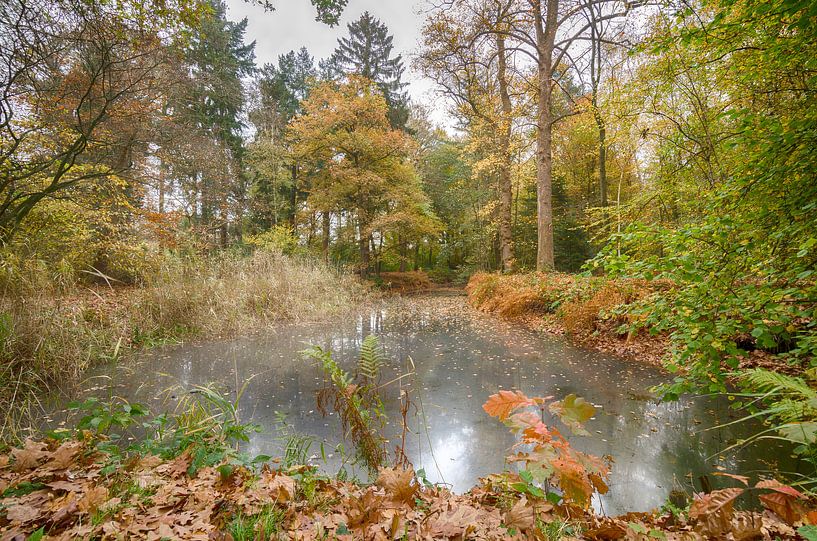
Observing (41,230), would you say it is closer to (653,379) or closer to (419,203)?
(653,379)

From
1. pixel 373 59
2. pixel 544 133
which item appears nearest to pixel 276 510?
pixel 544 133

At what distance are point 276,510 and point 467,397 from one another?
276cm

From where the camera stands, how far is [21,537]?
4.17 ft

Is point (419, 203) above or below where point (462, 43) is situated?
below

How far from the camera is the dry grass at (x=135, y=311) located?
356 cm

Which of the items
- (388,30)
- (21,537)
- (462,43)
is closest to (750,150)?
(21,537)

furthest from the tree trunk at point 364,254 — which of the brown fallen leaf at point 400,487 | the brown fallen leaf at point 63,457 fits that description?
the brown fallen leaf at point 400,487

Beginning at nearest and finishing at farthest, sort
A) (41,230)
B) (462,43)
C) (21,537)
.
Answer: (21,537)
(41,230)
(462,43)

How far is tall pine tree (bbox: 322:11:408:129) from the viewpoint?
62.8ft

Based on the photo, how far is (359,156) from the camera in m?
16.8

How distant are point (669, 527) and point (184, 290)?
7631 millimetres

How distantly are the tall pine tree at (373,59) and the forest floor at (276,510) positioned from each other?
66.4 ft

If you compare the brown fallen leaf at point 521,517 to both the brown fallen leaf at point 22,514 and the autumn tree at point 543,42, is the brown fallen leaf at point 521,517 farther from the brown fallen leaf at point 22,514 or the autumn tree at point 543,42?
the autumn tree at point 543,42

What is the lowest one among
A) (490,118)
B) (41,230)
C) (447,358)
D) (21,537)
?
(447,358)
